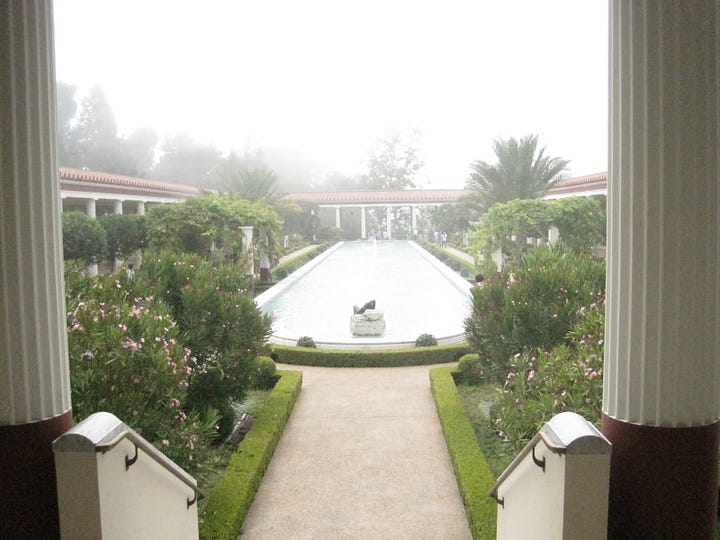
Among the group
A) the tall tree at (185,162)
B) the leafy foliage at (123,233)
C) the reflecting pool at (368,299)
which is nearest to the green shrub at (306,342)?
the reflecting pool at (368,299)

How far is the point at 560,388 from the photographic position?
422 cm

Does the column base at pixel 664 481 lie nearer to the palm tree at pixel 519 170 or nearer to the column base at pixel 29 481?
the column base at pixel 29 481

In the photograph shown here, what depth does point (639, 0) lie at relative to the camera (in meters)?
2.08

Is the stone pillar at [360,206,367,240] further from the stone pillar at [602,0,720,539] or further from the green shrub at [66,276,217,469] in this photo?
the stone pillar at [602,0,720,539]

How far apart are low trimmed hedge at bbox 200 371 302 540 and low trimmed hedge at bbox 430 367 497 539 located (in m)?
1.39

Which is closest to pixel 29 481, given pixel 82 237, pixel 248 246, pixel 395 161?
pixel 82 237

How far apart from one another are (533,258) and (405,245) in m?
32.2

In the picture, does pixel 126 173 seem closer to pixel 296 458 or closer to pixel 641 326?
pixel 296 458

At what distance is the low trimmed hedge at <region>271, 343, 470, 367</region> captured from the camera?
8953mm

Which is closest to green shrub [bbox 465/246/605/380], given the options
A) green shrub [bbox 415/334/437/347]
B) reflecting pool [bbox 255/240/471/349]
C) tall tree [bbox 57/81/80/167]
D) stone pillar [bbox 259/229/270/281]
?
reflecting pool [bbox 255/240/471/349]

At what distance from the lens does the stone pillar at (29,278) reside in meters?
2.10

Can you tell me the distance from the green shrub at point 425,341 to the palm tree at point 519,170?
1014 cm

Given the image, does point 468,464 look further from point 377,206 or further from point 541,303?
point 377,206

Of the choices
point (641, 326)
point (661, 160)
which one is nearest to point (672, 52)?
point (661, 160)
